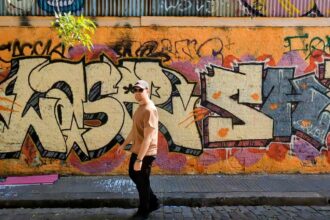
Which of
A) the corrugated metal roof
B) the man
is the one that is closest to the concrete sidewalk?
the man

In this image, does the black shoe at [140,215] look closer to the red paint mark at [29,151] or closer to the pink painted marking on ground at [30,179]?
the pink painted marking on ground at [30,179]

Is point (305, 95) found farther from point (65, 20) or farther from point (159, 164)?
point (65, 20)

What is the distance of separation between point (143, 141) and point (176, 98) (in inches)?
109

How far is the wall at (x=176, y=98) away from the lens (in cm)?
833

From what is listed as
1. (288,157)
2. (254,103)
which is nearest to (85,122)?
(254,103)

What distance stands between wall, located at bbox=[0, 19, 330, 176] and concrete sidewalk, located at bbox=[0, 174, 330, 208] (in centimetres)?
46

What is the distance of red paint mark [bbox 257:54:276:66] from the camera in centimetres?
853

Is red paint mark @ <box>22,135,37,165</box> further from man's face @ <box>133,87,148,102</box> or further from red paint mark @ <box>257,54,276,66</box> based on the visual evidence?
red paint mark @ <box>257,54,276,66</box>

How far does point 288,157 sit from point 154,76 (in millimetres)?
2937

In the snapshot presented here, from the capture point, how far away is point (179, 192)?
729 centimetres

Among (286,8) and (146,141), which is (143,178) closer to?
(146,141)

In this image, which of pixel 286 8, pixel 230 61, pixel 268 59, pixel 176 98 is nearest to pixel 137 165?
pixel 176 98

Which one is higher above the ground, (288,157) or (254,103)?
(254,103)

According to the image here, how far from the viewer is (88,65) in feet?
27.4
